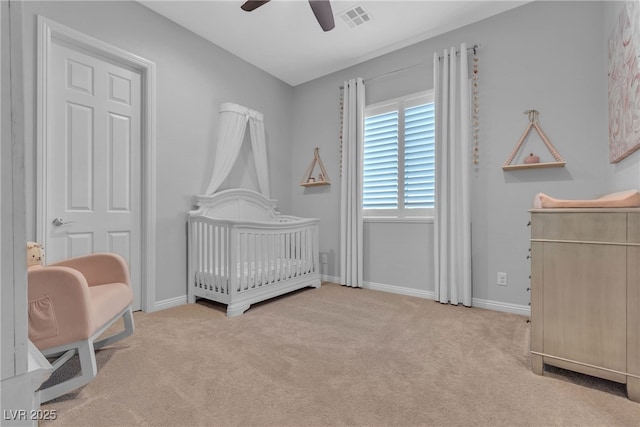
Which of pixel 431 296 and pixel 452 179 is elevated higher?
pixel 452 179

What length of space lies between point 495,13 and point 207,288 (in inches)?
140

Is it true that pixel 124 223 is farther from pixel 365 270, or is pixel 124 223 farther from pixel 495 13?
pixel 495 13

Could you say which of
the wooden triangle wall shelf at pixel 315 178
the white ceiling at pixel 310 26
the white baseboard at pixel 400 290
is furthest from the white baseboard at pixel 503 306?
the white ceiling at pixel 310 26

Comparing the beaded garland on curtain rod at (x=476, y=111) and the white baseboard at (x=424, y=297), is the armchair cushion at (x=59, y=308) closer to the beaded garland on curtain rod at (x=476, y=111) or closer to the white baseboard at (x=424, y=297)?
the white baseboard at (x=424, y=297)

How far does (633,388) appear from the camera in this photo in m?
1.27

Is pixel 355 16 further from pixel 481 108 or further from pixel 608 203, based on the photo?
pixel 608 203

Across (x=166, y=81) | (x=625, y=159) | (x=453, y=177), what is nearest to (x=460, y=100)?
(x=453, y=177)

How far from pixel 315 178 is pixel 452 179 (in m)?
1.70

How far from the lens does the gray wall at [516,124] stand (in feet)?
7.11

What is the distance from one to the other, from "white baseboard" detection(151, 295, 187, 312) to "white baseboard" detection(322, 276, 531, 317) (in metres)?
1.65

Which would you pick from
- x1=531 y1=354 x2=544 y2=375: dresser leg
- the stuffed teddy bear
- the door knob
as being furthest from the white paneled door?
x1=531 y1=354 x2=544 y2=375: dresser leg

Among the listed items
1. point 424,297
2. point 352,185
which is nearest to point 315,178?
point 352,185

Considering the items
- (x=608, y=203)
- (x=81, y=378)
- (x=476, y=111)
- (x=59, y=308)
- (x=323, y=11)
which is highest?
(x=323, y=11)

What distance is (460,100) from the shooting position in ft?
8.77
